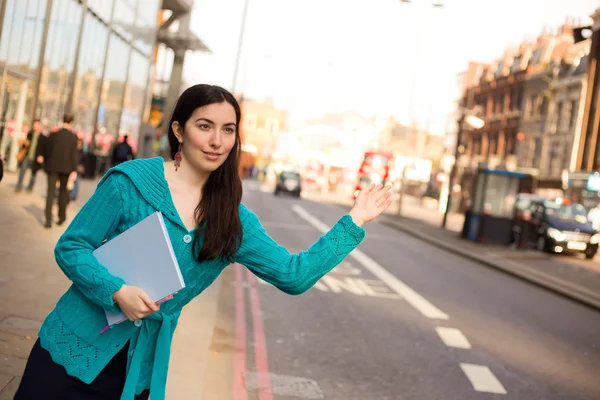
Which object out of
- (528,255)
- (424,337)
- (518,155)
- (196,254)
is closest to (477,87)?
(518,155)

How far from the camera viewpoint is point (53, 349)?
259 cm

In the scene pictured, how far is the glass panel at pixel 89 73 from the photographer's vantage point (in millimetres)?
25922

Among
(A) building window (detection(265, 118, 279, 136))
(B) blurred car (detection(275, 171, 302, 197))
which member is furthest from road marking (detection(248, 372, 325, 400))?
(A) building window (detection(265, 118, 279, 136))

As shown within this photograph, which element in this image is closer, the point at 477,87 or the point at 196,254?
the point at 196,254

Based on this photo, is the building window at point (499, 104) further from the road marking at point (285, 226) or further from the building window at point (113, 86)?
the road marking at point (285, 226)

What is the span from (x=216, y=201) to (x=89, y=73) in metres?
25.8

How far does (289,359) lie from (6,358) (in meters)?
2.82

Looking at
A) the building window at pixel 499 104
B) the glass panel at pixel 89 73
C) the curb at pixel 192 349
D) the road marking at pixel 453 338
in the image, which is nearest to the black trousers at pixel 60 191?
the curb at pixel 192 349

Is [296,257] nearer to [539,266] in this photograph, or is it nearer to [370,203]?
[370,203]

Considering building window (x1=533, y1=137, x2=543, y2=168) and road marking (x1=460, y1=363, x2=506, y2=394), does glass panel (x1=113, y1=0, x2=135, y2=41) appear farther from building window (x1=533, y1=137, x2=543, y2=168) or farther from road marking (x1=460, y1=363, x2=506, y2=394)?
building window (x1=533, y1=137, x2=543, y2=168)

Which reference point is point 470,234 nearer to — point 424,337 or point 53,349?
point 424,337

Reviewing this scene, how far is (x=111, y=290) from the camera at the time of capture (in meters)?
2.52

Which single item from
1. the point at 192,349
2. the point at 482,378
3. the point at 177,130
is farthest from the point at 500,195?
the point at 177,130

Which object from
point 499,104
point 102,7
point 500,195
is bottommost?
point 500,195
